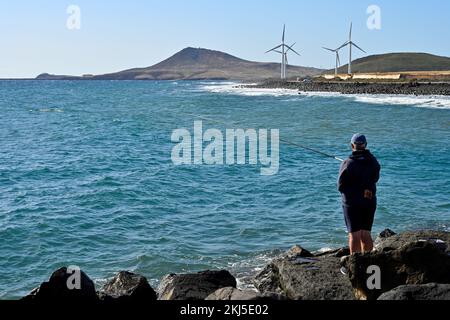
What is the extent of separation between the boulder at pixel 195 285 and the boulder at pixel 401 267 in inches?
64.7

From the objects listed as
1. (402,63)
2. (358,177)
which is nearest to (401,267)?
(358,177)

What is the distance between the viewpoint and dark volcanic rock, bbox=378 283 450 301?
18.4ft

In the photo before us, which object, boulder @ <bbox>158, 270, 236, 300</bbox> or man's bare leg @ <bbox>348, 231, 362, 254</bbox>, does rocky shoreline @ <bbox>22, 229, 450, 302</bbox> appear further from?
man's bare leg @ <bbox>348, 231, 362, 254</bbox>

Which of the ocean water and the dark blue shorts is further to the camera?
the ocean water

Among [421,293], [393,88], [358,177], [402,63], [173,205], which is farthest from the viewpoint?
[402,63]

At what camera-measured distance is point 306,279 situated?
736cm

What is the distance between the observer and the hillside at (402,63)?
15623 cm

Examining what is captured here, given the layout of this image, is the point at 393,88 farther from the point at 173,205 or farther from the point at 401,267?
the point at 401,267

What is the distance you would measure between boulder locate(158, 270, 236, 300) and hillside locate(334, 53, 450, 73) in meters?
152

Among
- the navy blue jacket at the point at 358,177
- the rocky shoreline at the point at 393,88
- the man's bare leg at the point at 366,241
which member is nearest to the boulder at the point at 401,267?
the man's bare leg at the point at 366,241

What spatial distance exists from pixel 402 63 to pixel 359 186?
547 feet

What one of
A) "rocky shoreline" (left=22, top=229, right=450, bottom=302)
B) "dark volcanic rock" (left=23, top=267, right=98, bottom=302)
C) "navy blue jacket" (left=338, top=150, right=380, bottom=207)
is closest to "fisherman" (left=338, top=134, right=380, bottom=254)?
"navy blue jacket" (left=338, top=150, right=380, bottom=207)

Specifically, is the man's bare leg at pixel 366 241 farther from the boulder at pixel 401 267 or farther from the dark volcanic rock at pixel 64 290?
the dark volcanic rock at pixel 64 290
